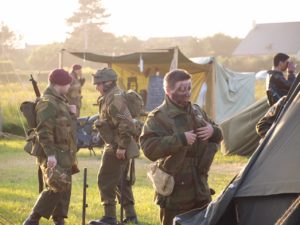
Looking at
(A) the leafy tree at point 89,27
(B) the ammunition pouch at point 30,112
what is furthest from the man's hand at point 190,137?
(A) the leafy tree at point 89,27

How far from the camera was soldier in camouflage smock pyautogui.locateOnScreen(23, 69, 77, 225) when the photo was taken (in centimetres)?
680

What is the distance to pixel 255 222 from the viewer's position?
4.70 m

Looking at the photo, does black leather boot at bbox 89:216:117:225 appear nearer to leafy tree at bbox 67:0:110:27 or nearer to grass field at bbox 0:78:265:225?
grass field at bbox 0:78:265:225

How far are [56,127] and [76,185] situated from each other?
3.95 m

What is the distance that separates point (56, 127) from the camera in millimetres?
6867

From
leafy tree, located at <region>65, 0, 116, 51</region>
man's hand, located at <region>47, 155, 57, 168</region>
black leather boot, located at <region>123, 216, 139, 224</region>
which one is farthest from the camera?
leafy tree, located at <region>65, 0, 116, 51</region>

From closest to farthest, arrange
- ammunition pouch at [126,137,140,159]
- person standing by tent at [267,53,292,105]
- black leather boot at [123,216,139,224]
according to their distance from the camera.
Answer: ammunition pouch at [126,137,140,159], black leather boot at [123,216,139,224], person standing by tent at [267,53,292,105]

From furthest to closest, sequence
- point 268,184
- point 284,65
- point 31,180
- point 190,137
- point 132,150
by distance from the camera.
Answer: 1. point 31,180
2. point 284,65
3. point 132,150
4. point 190,137
5. point 268,184

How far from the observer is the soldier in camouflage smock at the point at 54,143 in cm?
680

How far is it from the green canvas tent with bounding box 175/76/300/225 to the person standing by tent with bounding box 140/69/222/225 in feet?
1.33

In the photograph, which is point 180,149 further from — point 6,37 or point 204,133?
point 6,37

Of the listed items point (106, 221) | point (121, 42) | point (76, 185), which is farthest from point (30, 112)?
point (121, 42)

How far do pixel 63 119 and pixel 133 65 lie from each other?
12634mm

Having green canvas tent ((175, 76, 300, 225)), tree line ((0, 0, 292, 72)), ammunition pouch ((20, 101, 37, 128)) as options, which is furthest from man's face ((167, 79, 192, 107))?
tree line ((0, 0, 292, 72))
